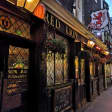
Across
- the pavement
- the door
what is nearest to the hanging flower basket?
the door

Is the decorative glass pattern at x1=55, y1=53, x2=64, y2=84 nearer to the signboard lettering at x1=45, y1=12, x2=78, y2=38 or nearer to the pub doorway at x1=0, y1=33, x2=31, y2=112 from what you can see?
the signboard lettering at x1=45, y1=12, x2=78, y2=38

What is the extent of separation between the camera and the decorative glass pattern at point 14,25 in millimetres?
3057

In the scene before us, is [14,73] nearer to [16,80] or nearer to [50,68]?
[16,80]

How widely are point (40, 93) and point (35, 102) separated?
0.30m

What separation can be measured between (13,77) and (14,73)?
0.11 metres

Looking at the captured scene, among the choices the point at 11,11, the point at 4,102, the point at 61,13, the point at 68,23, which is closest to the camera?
the point at 4,102

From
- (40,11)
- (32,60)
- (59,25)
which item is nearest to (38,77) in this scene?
(32,60)

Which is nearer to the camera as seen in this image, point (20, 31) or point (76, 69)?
point (20, 31)

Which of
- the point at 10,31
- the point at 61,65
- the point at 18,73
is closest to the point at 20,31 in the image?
the point at 10,31

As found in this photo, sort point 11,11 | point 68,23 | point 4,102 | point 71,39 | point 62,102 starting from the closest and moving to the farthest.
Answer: point 4,102 → point 11,11 → point 62,102 → point 68,23 → point 71,39

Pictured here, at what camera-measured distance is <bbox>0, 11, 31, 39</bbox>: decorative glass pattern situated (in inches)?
120

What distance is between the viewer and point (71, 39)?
6230 millimetres

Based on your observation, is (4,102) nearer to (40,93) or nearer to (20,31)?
(40,93)

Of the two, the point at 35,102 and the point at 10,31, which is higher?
the point at 10,31
